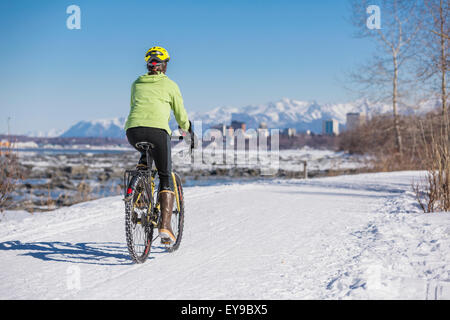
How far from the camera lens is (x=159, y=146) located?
13.3 ft

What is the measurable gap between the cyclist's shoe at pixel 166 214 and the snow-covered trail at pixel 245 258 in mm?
280

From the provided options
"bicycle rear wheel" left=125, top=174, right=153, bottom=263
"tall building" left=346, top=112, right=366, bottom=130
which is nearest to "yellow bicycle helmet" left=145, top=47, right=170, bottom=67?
"bicycle rear wheel" left=125, top=174, right=153, bottom=263

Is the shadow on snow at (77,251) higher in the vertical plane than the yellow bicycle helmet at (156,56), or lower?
lower

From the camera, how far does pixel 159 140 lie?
4035 millimetres

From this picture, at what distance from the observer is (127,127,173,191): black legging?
158 inches

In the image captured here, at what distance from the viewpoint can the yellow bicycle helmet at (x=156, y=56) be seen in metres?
4.17

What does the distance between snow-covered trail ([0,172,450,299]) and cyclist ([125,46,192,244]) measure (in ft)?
2.42

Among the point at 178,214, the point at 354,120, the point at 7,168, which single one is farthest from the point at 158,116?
the point at 354,120

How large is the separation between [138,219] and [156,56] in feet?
5.48

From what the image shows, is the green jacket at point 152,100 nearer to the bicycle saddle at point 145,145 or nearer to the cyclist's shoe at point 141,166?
the bicycle saddle at point 145,145

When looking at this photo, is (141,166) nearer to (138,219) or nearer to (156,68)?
(138,219)

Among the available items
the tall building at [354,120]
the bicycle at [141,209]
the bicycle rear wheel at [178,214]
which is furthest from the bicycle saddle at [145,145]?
the tall building at [354,120]
